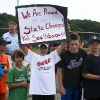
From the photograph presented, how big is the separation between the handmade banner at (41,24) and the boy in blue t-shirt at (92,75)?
58cm

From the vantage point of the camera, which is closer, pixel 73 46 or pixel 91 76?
pixel 91 76

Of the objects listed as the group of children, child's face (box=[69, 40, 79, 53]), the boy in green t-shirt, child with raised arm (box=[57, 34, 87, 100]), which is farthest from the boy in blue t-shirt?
the boy in green t-shirt

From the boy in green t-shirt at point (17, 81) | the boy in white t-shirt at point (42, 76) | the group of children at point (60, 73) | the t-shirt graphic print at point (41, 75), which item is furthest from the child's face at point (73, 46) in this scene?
the boy in green t-shirt at point (17, 81)

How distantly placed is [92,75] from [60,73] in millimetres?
612

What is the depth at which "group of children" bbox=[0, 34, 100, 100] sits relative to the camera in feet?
15.8

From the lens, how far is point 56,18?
4.80 m

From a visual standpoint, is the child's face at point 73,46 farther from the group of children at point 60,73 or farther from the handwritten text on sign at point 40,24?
the handwritten text on sign at point 40,24

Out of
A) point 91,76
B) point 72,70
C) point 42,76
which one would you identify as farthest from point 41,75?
point 91,76

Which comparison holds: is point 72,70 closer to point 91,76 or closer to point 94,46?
point 91,76

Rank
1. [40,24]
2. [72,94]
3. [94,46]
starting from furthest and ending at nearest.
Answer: [72,94]
[94,46]
[40,24]

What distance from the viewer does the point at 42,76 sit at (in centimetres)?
480

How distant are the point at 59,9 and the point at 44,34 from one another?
497mm

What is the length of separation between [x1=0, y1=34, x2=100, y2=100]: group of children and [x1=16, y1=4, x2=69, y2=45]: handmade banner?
0.76 ft

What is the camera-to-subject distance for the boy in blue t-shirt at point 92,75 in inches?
190
